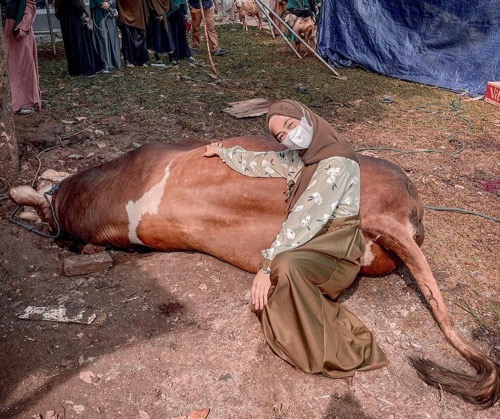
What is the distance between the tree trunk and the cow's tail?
3.47 meters

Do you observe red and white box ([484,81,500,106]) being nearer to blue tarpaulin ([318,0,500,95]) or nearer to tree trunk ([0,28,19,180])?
blue tarpaulin ([318,0,500,95])

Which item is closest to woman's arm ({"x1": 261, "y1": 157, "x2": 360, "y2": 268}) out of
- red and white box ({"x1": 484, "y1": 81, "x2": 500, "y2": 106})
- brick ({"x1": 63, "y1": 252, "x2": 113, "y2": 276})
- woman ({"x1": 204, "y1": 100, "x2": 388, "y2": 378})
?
woman ({"x1": 204, "y1": 100, "x2": 388, "y2": 378})

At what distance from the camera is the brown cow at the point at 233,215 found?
288 cm

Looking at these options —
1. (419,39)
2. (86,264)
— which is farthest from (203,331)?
(419,39)

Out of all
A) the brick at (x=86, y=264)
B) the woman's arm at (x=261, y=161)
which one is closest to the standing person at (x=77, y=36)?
the brick at (x=86, y=264)

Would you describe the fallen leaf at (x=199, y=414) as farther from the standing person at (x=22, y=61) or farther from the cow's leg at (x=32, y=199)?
the standing person at (x=22, y=61)

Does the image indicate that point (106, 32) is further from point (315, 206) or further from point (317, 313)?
point (317, 313)

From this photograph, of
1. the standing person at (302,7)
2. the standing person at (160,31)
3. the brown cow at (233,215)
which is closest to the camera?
the brown cow at (233,215)

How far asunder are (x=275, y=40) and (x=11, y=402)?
12.4 metres

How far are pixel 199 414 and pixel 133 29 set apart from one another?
914cm

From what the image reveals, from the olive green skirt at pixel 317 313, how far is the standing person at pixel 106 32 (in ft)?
26.5

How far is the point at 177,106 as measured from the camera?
23.7 feet

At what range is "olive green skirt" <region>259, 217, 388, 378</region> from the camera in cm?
260

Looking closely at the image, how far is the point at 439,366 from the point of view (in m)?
2.73
